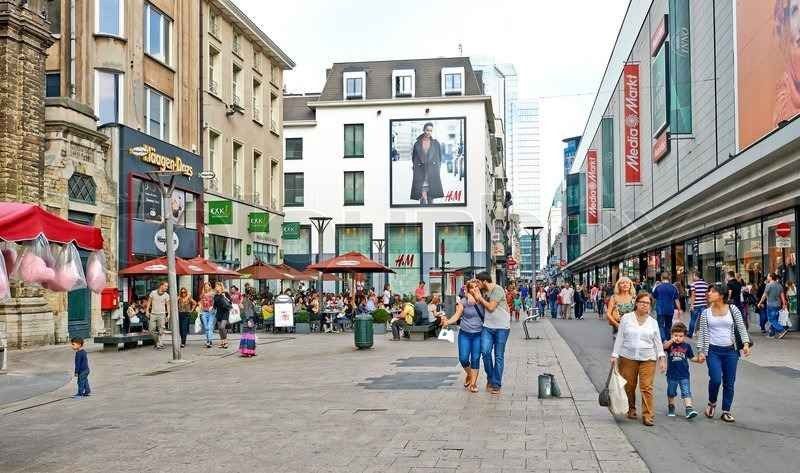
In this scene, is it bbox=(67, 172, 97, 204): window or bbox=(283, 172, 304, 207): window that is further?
bbox=(283, 172, 304, 207): window

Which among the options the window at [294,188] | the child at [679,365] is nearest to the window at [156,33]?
the child at [679,365]

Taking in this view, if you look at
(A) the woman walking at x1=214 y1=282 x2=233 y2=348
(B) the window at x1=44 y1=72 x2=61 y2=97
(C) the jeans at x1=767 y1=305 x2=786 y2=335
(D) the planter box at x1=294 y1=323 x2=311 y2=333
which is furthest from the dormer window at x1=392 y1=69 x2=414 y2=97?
(C) the jeans at x1=767 y1=305 x2=786 y2=335

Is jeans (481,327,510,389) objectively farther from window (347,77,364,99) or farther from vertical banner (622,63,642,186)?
window (347,77,364,99)

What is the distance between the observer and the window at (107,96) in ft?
86.8

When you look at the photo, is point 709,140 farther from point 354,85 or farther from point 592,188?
point 354,85

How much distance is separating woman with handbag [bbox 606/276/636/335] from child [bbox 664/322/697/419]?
93.8 inches

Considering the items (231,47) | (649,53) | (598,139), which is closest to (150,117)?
(231,47)

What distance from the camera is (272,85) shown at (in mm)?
42969

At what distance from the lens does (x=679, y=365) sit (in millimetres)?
9500

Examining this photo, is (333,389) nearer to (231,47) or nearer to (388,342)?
(388,342)

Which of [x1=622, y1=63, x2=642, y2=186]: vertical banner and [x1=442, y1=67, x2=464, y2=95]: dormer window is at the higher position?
[x1=442, y1=67, x2=464, y2=95]: dormer window

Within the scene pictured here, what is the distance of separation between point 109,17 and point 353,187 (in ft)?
108

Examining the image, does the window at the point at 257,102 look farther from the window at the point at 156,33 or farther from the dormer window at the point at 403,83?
the dormer window at the point at 403,83

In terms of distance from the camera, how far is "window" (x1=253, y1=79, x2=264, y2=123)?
40.6 m
